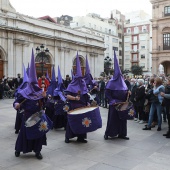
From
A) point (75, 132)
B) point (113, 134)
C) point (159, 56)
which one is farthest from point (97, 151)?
point (159, 56)

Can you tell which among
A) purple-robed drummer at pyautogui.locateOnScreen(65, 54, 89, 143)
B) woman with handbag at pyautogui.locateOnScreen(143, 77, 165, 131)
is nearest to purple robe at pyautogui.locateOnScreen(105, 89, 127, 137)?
purple-robed drummer at pyautogui.locateOnScreen(65, 54, 89, 143)

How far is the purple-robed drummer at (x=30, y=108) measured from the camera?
5.32m

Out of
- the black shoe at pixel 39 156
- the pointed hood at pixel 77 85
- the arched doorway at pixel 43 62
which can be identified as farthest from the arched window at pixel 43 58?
the black shoe at pixel 39 156

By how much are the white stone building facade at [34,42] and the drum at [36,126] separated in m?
18.7

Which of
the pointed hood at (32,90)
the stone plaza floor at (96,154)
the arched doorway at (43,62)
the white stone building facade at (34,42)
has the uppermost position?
the white stone building facade at (34,42)

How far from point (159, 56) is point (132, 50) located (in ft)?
90.5

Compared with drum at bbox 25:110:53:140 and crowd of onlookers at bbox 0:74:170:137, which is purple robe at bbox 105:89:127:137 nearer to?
crowd of onlookers at bbox 0:74:170:137

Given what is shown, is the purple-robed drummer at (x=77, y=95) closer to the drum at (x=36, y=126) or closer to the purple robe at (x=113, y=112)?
the purple robe at (x=113, y=112)

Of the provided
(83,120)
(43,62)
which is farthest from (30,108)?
(43,62)

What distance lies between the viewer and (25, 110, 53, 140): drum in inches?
204

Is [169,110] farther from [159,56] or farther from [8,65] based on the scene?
[159,56]

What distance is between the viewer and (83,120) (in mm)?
6039

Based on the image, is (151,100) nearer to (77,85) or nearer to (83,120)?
(77,85)

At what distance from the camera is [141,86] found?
912cm
